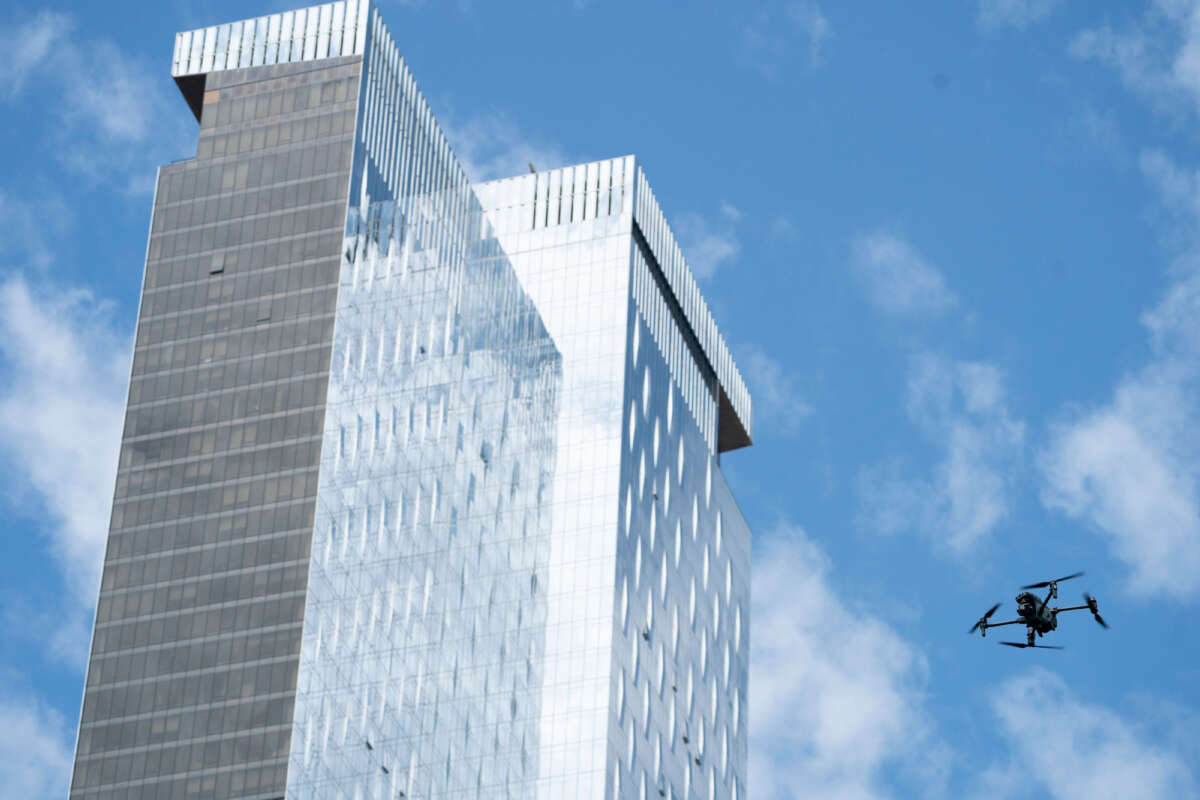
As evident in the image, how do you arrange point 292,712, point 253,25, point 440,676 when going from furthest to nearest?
point 253,25 < point 440,676 < point 292,712

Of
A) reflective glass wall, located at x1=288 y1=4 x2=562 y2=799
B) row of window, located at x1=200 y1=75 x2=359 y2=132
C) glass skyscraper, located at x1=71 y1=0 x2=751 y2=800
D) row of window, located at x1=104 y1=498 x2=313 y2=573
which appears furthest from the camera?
row of window, located at x1=200 y1=75 x2=359 y2=132

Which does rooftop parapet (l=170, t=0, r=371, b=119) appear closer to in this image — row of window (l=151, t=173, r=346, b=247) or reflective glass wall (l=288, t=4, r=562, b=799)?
reflective glass wall (l=288, t=4, r=562, b=799)

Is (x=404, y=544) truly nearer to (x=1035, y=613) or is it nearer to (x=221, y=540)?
(x=221, y=540)

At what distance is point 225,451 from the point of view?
175375mm

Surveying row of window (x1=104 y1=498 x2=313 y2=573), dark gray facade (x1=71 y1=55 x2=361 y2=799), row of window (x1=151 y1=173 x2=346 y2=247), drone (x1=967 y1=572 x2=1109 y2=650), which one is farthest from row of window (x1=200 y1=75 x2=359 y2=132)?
drone (x1=967 y1=572 x2=1109 y2=650)

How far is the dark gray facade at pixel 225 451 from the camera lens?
16512cm

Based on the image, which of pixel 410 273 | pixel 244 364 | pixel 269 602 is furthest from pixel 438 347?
pixel 269 602

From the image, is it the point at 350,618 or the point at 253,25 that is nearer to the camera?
the point at 350,618

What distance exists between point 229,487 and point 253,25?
146 ft

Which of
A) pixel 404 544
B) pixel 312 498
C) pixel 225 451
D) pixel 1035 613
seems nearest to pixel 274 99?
pixel 225 451

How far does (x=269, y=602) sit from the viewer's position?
168250 millimetres

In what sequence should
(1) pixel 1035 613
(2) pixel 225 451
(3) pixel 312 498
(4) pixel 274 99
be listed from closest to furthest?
(1) pixel 1035 613
(3) pixel 312 498
(2) pixel 225 451
(4) pixel 274 99

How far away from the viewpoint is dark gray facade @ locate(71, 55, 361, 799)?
165 metres

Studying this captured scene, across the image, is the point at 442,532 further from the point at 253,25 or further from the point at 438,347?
the point at 253,25
